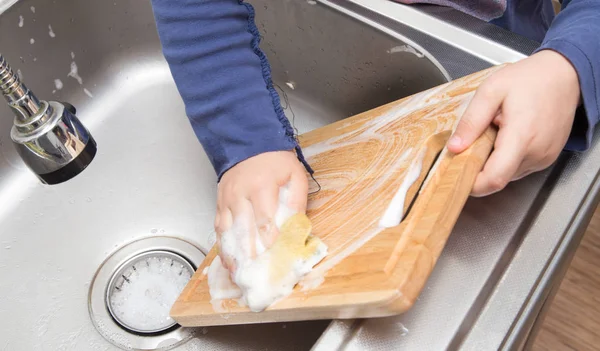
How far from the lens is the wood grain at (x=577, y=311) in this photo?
931 millimetres


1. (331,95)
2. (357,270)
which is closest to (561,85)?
(357,270)

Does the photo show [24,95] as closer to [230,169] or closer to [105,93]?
[230,169]

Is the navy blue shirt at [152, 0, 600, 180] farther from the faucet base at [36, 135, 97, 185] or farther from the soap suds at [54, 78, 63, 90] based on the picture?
the soap suds at [54, 78, 63, 90]

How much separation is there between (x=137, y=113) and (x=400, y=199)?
19.5 inches

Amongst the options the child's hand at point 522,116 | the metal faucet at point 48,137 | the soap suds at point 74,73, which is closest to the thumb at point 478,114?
the child's hand at point 522,116

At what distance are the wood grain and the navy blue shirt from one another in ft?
2.11

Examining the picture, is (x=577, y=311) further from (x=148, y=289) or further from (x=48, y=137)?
(x=48, y=137)

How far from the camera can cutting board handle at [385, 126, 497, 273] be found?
31cm

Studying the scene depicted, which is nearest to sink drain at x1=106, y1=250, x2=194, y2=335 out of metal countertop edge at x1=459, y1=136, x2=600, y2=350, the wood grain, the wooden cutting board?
the wooden cutting board

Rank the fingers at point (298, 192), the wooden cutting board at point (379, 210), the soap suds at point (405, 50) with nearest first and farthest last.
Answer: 1. the wooden cutting board at point (379, 210)
2. the fingers at point (298, 192)
3. the soap suds at point (405, 50)

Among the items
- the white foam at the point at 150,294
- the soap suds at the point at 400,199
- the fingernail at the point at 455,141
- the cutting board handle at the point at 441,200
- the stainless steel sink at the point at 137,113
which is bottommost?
the white foam at the point at 150,294

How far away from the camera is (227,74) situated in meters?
0.47

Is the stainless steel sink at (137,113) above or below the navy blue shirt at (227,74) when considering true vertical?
below

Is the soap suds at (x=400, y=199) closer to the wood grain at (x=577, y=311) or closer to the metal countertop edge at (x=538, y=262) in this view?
the metal countertop edge at (x=538, y=262)
